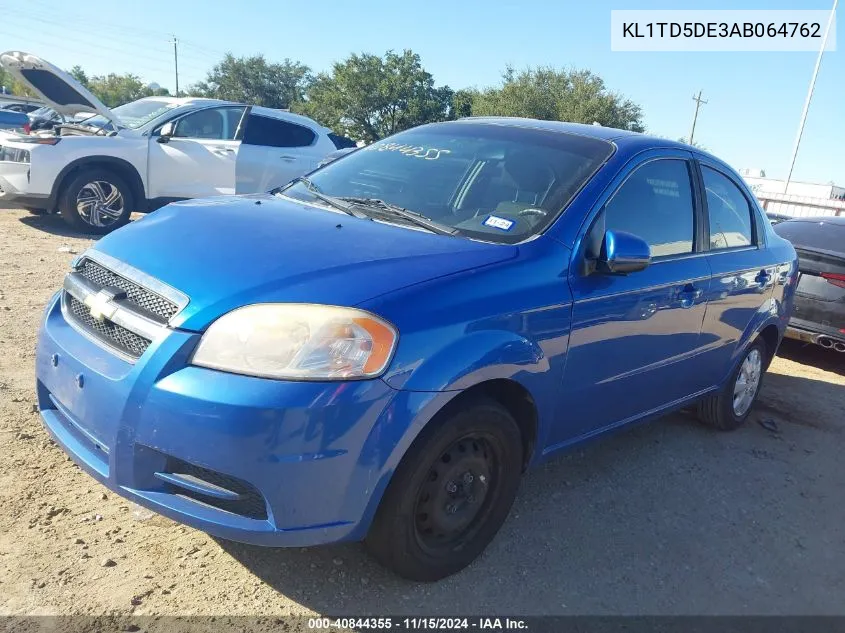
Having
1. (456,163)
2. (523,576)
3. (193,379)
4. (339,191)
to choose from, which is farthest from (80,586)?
(456,163)

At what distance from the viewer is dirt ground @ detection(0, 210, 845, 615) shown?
97.3 inches

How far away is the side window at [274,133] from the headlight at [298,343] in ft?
25.5

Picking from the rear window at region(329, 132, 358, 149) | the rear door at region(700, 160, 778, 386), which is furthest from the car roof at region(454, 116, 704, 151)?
the rear window at region(329, 132, 358, 149)

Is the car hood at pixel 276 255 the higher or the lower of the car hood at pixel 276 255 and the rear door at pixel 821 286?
the higher

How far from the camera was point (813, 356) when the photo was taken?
7.32 m

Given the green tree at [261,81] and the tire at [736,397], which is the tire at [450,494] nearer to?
the tire at [736,397]

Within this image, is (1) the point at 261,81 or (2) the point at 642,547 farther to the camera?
(1) the point at 261,81

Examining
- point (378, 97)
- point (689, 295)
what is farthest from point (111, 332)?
point (378, 97)

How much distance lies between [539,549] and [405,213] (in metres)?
1.56

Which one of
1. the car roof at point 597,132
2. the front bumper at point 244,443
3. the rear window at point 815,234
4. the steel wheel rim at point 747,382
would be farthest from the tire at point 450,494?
the rear window at point 815,234

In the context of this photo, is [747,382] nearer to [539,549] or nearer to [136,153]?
[539,549]

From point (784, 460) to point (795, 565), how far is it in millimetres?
1369

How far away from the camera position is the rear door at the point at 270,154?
9.31 meters

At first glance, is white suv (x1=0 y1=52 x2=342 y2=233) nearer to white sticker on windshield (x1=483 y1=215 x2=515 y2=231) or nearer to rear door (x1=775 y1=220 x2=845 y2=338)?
rear door (x1=775 y1=220 x2=845 y2=338)
